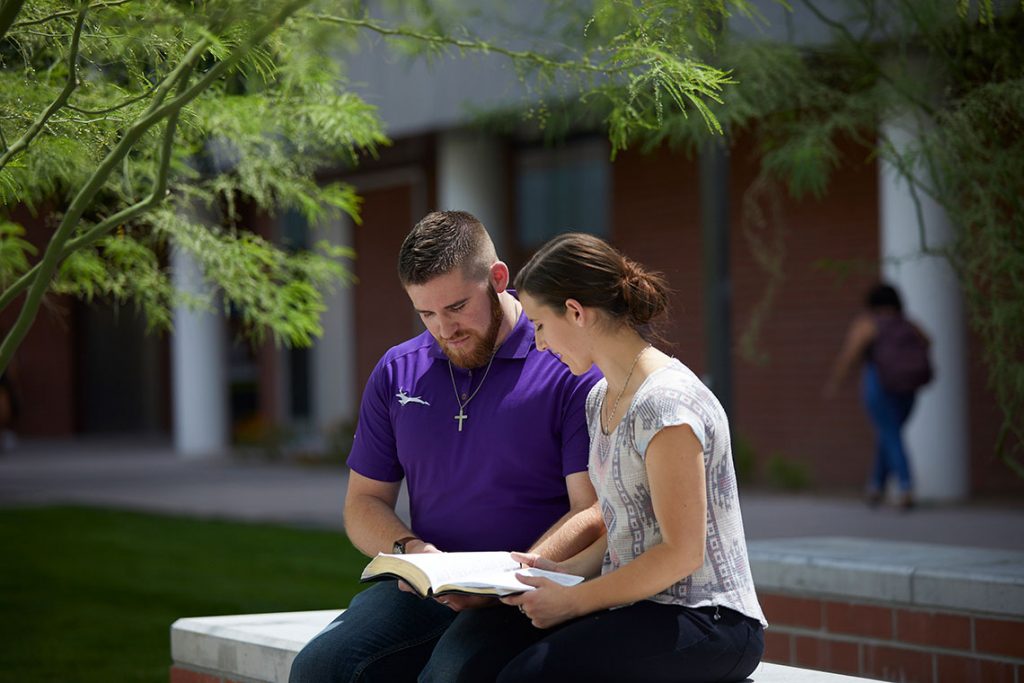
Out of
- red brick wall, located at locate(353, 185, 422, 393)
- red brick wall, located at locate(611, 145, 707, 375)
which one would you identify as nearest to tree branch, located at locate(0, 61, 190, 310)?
red brick wall, located at locate(611, 145, 707, 375)

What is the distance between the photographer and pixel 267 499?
14680 millimetres

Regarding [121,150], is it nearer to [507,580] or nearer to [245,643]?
[507,580]

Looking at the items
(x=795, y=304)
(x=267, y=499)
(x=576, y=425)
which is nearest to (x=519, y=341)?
(x=576, y=425)

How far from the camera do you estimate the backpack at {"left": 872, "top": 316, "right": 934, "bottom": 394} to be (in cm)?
1162

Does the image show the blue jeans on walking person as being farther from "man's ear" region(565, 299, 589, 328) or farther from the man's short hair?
"man's ear" region(565, 299, 589, 328)

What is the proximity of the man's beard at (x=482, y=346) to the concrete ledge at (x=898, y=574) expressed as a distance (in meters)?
2.09

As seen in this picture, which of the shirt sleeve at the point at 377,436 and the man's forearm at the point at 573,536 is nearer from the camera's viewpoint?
the man's forearm at the point at 573,536

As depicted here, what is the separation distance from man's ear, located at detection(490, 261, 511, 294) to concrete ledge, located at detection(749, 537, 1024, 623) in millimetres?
2119

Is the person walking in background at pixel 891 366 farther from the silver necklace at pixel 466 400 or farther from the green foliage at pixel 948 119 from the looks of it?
the silver necklace at pixel 466 400

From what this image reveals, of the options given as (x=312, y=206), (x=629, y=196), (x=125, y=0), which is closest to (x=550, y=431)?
(x=125, y=0)

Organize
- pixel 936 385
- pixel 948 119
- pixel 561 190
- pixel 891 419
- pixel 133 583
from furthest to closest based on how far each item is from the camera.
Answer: pixel 561 190
pixel 936 385
pixel 891 419
pixel 133 583
pixel 948 119

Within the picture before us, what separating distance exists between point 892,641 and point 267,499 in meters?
10.1

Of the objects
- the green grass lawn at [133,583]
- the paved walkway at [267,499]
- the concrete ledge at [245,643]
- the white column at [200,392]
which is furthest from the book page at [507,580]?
the white column at [200,392]

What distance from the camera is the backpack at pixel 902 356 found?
1162 cm
